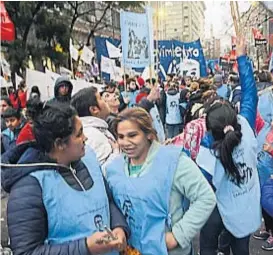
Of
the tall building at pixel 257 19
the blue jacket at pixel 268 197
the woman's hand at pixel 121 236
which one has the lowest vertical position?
the blue jacket at pixel 268 197

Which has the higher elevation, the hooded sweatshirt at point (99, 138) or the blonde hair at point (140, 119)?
the blonde hair at point (140, 119)

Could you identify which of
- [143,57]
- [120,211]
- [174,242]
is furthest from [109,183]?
[143,57]

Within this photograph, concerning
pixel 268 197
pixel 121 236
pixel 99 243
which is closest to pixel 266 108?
pixel 268 197

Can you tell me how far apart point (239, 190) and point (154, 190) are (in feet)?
3.69

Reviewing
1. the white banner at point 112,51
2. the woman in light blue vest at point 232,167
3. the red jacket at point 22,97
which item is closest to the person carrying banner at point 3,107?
the red jacket at point 22,97

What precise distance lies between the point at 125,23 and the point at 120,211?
611cm

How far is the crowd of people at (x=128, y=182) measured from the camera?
6.41 ft

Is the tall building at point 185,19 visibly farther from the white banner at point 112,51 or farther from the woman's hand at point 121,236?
the woman's hand at point 121,236

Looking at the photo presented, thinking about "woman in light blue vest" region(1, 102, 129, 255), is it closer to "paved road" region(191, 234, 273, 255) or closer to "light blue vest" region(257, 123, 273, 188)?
"light blue vest" region(257, 123, 273, 188)

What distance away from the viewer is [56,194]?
196 centimetres

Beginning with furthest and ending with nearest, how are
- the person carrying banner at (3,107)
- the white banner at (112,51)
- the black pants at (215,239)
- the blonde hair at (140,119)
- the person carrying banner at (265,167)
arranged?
the white banner at (112,51) → the person carrying banner at (3,107) → the person carrying banner at (265,167) → the black pants at (215,239) → the blonde hair at (140,119)

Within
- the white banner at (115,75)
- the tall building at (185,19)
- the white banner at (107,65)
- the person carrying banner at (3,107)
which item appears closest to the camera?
the person carrying banner at (3,107)

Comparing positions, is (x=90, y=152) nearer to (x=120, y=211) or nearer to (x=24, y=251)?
(x=120, y=211)

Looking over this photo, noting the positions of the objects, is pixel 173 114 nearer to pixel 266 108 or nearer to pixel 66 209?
pixel 266 108
